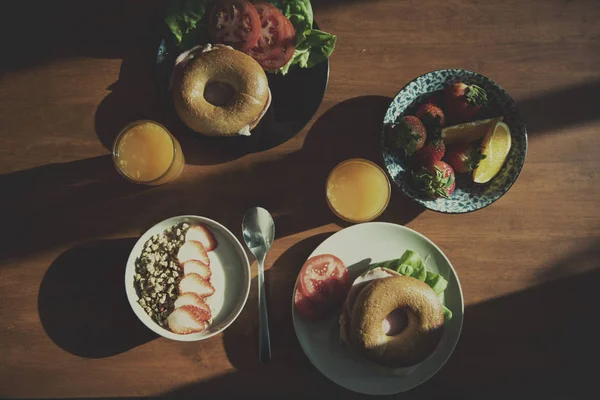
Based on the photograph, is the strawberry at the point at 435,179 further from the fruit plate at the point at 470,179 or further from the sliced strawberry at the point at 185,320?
the sliced strawberry at the point at 185,320

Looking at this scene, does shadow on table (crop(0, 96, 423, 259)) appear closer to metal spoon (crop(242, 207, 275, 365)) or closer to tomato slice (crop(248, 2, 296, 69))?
metal spoon (crop(242, 207, 275, 365))

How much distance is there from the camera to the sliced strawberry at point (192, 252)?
1.71 metres

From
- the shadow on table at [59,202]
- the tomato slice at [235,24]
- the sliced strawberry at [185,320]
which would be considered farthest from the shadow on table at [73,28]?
the sliced strawberry at [185,320]

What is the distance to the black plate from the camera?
5.93 ft

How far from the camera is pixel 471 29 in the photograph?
1907 millimetres

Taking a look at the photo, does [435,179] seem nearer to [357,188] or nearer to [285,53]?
[357,188]

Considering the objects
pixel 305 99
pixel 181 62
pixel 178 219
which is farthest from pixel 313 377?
pixel 181 62

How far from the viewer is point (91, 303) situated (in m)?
1.80

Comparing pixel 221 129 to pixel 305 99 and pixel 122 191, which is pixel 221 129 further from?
pixel 122 191

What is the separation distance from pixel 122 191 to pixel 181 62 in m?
0.47

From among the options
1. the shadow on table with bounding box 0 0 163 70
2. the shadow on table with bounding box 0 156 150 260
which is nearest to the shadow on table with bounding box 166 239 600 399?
the shadow on table with bounding box 0 156 150 260

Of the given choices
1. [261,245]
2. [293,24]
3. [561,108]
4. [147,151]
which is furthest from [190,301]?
[561,108]

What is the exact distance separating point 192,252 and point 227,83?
0.54 metres

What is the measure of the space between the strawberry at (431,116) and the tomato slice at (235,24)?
1.92 ft
